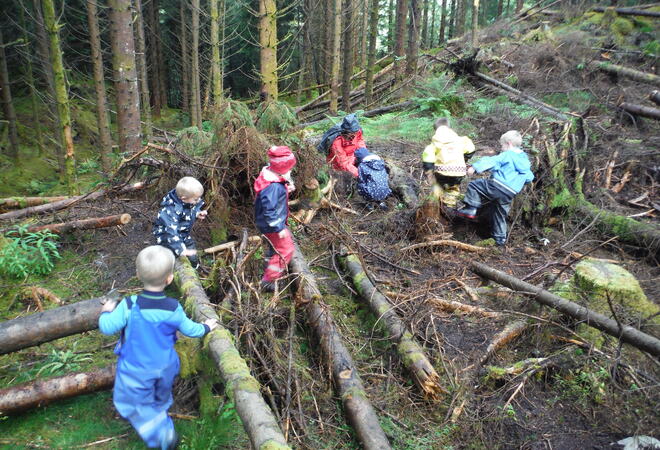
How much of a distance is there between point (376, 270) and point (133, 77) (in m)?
5.69

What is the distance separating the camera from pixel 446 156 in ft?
23.1

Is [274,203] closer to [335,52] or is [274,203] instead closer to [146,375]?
[146,375]

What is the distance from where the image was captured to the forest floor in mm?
3453

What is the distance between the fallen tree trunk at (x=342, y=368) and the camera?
3305 mm

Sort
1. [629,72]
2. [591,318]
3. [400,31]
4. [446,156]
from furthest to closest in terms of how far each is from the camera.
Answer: [400,31], [629,72], [446,156], [591,318]

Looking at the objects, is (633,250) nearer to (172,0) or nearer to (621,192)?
(621,192)

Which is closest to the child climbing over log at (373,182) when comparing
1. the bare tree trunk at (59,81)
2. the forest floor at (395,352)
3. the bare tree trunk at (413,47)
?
the forest floor at (395,352)

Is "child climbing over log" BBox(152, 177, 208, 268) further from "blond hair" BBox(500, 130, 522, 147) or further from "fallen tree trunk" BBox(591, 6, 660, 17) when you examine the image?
"fallen tree trunk" BBox(591, 6, 660, 17)

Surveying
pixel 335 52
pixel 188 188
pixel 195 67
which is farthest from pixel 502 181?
pixel 195 67

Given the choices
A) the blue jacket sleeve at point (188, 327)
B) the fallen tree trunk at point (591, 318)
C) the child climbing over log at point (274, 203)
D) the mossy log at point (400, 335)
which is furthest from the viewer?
the child climbing over log at point (274, 203)

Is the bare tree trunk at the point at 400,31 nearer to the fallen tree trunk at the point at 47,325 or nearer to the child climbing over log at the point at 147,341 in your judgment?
the fallen tree trunk at the point at 47,325

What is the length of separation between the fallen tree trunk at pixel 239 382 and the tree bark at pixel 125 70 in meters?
4.32

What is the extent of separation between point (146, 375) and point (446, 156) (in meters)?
5.66

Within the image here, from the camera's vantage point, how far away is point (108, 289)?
196 inches
